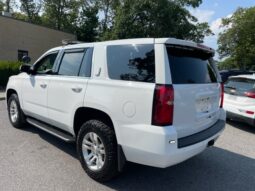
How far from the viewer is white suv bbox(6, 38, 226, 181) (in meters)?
3.31

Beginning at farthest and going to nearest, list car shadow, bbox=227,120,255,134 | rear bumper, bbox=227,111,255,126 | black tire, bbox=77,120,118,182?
car shadow, bbox=227,120,255,134, rear bumper, bbox=227,111,255,126, black tire, bbox=77,120,118,182

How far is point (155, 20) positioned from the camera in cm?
2572

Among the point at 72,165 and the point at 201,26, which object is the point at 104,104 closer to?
the point at 72,165

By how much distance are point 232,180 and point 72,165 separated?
8.23ft

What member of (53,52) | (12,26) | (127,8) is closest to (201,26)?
(127,8)

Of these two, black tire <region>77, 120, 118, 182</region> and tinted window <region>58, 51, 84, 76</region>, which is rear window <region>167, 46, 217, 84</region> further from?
tinted window <region>58, 51, 84, 76</region>

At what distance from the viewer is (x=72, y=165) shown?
4.50 metres

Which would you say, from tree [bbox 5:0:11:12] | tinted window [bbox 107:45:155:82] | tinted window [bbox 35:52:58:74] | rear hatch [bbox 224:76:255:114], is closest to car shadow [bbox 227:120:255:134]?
rear hatch [bbox 224:76:255:114]

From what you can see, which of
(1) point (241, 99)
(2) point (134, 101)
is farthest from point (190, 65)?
(1) point (241, 99)

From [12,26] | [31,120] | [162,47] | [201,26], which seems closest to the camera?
[162,47]

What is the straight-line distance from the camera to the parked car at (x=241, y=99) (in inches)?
279

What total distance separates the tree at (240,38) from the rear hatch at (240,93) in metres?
34.7

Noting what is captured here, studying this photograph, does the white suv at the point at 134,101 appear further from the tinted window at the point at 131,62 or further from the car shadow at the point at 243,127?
the car shadow at the point at 243,127

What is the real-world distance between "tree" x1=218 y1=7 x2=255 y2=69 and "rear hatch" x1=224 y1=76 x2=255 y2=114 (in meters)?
34.7
